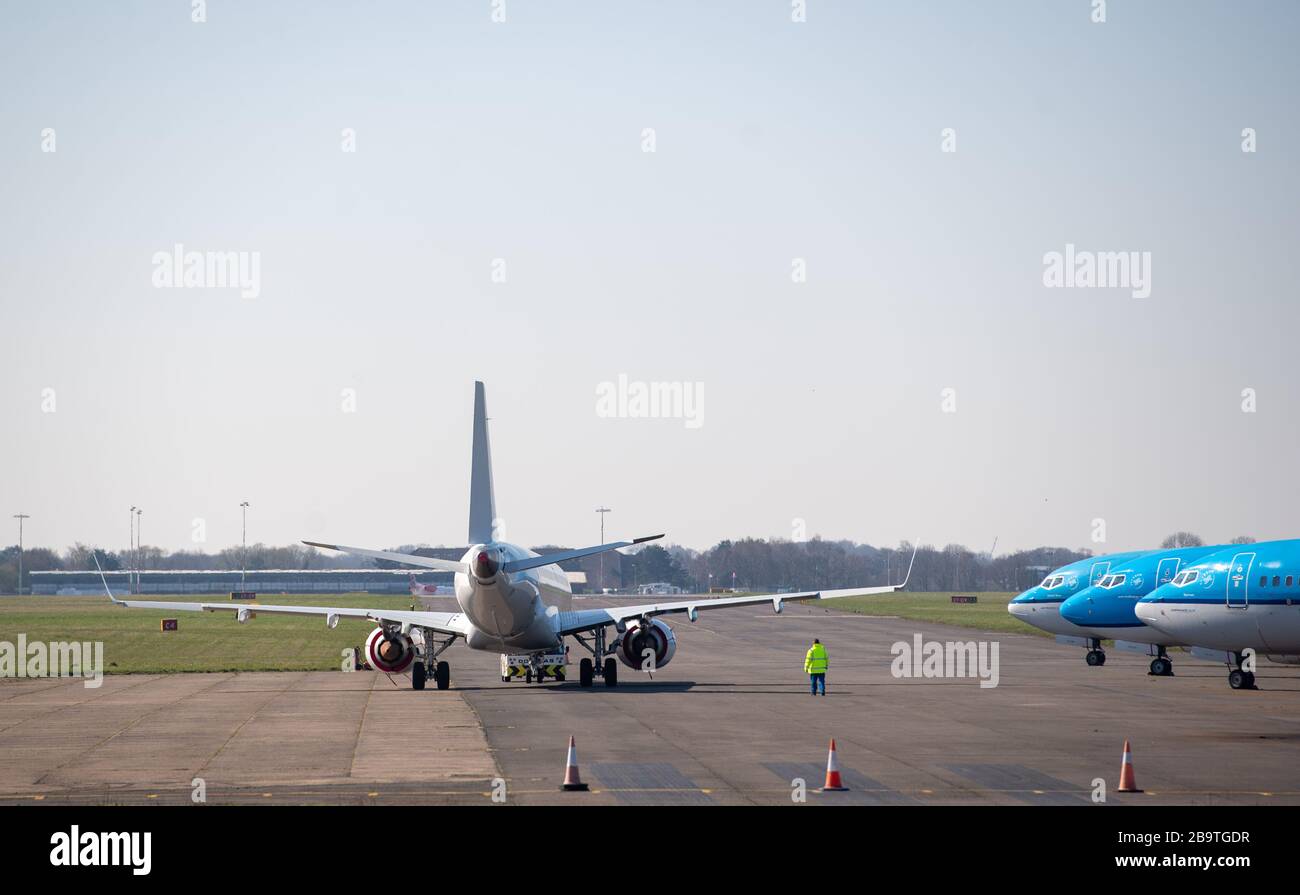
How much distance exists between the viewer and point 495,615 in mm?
40844

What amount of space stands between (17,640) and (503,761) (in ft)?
182

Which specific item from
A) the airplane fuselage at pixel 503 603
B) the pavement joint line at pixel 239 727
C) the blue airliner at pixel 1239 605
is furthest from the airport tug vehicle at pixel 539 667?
the blue airliner at pixel 1239 605

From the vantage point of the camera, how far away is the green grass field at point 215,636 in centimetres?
5923

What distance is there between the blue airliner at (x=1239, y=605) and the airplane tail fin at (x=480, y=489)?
20389mm

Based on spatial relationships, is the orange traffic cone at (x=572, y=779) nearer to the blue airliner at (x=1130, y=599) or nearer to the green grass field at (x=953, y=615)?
the blue airliner at (x=1130, y=599)

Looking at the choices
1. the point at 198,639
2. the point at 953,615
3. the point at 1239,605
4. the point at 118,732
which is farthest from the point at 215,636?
the point at 1239,605

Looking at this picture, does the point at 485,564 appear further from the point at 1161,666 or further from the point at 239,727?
the point at 1161,666

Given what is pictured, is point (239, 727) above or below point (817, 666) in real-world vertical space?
below

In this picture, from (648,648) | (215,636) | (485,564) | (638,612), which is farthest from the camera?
(215,636)

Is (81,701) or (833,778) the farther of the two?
(81,701)

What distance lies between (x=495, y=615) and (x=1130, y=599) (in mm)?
23251
